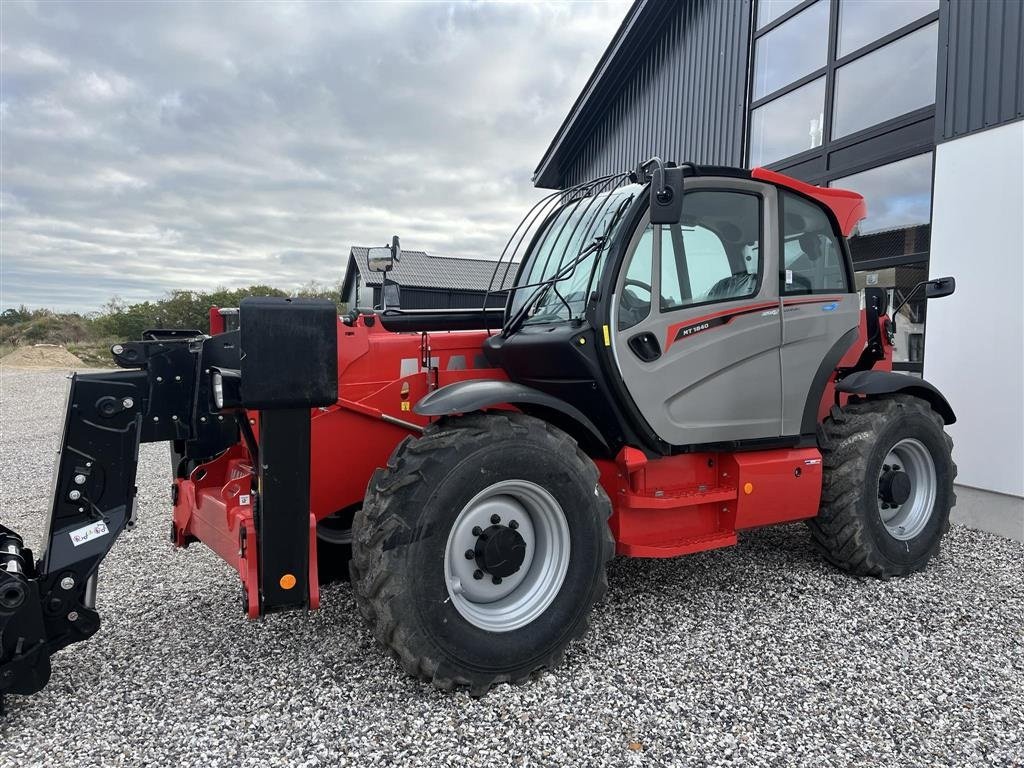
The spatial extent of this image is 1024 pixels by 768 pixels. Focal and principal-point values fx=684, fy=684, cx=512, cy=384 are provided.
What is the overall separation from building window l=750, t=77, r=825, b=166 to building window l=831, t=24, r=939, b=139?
335 millimetres

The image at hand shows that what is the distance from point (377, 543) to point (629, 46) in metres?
11.6

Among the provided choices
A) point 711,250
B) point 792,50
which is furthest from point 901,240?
point 711,250

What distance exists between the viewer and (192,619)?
390 centimetres

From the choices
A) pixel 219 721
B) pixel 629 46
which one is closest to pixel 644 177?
pixel 219 721

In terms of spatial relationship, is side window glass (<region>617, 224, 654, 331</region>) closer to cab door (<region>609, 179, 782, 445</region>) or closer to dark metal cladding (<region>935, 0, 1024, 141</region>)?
cab door (<region>609, 179, 782, 445</region>)

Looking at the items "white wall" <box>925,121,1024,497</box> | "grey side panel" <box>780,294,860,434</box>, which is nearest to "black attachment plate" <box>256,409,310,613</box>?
"grey side panel" <box>780,294,860,434</box>

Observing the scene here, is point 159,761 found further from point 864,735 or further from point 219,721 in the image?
point 864,735

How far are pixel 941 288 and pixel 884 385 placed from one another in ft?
2.63

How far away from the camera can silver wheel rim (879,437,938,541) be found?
189 inches

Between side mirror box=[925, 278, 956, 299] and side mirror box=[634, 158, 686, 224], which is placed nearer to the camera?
side mirror box=[634, 158, 686, 224]

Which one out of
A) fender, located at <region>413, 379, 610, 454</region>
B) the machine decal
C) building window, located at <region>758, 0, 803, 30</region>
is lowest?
fender, located at <region>413, 379, 610, 454</region>

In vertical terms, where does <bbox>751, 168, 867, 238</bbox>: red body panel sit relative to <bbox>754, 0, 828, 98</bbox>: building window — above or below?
below

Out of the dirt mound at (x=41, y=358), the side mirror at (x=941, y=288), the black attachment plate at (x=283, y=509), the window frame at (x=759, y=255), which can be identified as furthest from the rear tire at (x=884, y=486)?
the dirt mound at (x=41, y=358)

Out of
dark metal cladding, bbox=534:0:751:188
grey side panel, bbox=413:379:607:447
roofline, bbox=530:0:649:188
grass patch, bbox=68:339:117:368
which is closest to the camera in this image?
grey side panel, bbox=413:379:607:447
